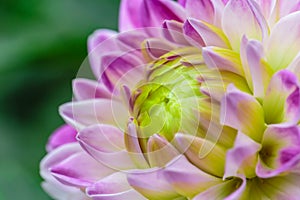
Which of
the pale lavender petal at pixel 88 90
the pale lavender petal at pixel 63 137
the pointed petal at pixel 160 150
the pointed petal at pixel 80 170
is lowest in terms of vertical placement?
the pale lavender petal at pixel 63 137

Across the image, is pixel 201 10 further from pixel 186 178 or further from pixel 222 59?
pixel 186 178

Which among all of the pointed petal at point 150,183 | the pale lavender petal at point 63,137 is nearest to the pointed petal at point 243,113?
the pointed petal at point 150,183

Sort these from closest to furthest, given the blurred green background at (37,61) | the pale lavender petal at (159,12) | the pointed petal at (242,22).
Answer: the pointed petal at (242,22) < the pale lavender petal at (159,12) < the blurred green background at (37,61)

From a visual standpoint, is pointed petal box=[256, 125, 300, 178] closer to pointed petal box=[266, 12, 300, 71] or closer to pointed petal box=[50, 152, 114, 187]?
pointed petal box=[266, 12, 300, 71]

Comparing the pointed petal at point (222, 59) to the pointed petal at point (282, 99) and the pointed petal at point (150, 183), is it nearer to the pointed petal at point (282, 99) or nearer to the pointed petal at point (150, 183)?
the pointed petal at point (282, 99)

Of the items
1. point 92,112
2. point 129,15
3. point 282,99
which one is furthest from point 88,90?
point 282,99

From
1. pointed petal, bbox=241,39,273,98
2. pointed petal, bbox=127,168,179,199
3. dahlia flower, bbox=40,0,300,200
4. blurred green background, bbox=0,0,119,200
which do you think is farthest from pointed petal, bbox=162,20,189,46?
blurred green background, bbox=0,0,119,200

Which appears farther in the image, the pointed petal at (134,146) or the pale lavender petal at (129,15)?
the pale lavender petal at (129,15)
